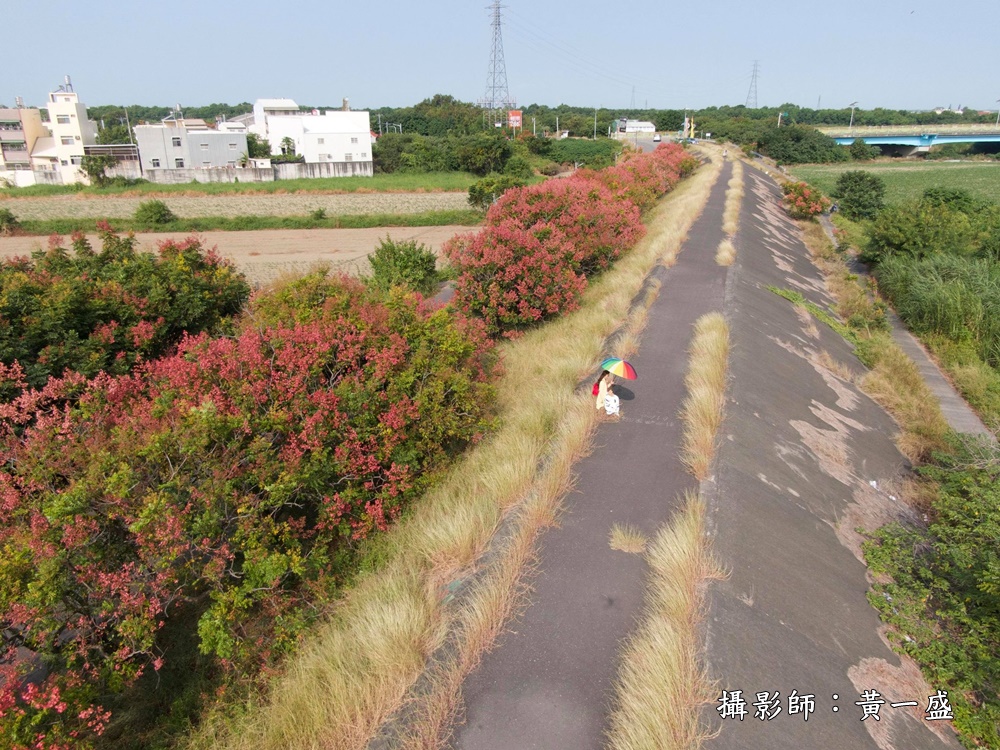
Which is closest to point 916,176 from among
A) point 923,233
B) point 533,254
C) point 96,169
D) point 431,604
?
point 923,233

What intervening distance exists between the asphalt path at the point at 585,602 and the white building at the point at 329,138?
209ft

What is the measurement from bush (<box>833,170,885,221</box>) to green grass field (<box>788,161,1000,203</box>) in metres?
12.4

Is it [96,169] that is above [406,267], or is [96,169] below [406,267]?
above

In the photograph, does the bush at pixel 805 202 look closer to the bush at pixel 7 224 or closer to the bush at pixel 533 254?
the bush at pixel 533 254

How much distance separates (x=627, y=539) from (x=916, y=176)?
80181 millimetres

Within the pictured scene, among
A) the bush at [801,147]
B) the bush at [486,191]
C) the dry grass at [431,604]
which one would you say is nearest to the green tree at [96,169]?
the bush at [486,191]

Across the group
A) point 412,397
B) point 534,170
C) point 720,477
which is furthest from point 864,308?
point 534,170

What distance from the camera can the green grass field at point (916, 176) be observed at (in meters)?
52.4

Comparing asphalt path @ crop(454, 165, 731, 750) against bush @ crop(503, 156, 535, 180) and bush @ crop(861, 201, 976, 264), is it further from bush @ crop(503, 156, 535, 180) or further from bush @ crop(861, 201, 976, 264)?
bush @ crop(503, 156, 535, 180)

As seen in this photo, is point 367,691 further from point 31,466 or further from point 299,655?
point 31,466

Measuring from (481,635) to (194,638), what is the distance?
3.36 m

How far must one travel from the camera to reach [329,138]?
64500mm

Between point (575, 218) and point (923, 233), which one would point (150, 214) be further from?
point (923, 233)

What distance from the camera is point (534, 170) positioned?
69625 millimetres
